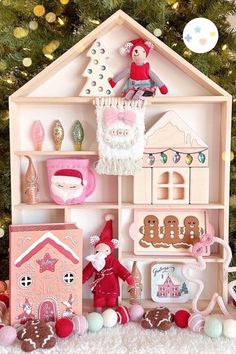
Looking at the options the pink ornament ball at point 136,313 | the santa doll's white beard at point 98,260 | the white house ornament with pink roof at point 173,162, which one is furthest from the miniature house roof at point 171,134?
the pink ornament ball at point 136,313

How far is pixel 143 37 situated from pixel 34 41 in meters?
0.35

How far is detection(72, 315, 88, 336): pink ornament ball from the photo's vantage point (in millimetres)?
1131

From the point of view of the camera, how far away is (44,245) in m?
1.20

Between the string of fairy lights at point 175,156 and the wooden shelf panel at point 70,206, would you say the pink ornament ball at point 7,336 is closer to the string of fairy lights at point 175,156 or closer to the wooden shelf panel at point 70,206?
the wooden shelf panel at point 70,206

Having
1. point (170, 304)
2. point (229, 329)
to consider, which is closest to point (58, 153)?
point (170, 304)

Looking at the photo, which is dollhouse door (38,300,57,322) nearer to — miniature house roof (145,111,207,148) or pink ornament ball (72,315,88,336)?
pink ornament ball (72,315,88,336)

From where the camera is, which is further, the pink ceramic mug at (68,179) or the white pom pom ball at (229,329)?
the pink ceramic mug at (68,179)

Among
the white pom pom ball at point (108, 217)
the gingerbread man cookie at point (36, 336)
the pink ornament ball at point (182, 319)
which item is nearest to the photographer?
the gingerbread man cookie at point (36, 336)

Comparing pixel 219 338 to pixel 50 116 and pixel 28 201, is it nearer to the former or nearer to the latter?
pixel 28 201

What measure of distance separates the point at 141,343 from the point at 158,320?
0.09m

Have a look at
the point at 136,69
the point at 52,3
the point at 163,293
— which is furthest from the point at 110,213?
the point at 52,3

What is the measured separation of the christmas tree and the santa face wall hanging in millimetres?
247

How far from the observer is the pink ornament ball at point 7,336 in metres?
1.07

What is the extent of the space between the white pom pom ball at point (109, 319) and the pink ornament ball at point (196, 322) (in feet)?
0.67
